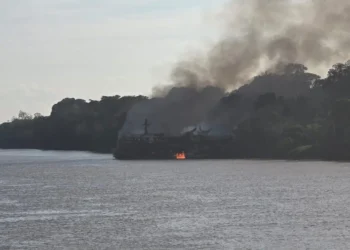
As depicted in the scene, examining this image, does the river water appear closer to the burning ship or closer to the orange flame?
the burning ship

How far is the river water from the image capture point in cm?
6444

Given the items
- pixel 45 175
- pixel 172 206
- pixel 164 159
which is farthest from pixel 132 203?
pixel 164 159

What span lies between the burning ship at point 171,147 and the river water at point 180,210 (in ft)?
194

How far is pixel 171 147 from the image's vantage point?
198 metres

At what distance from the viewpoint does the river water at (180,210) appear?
6444cm

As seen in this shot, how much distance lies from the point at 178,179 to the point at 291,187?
21.0m

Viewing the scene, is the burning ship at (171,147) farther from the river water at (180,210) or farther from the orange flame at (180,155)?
the river water at (180,210)

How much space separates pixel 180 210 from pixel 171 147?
11616cm

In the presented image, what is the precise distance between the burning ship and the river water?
59126mm

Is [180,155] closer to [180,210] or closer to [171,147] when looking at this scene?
[171,147]

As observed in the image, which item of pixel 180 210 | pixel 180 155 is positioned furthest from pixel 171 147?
pixel 180 210

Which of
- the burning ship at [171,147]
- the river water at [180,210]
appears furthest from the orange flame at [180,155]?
the river water at [180,210]

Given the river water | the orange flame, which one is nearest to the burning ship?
the orange flame

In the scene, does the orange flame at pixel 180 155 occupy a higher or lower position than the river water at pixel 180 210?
higher
